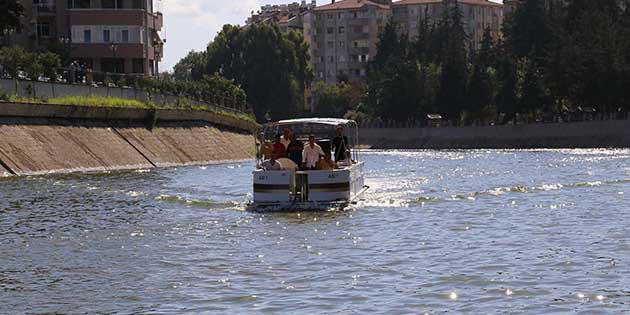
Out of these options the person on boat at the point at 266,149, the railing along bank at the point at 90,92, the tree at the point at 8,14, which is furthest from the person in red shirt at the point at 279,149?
the tree at the point at 8,14

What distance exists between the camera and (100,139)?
208 feet

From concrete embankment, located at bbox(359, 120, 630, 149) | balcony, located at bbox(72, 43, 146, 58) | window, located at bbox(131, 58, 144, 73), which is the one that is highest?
balcony, located at bbox(72, 43, 146, 58)

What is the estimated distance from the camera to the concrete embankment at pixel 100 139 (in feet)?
181

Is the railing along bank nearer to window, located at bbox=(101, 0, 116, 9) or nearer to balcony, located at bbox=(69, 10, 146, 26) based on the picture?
balcony, located at bbox=(69, 10, 146, 26)

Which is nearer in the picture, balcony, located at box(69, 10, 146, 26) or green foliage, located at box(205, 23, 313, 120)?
balcony, located at box(69, 10, 146, 26)

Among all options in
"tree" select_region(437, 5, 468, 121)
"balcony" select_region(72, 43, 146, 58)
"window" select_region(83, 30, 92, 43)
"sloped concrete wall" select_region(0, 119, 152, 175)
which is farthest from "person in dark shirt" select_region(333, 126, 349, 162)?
"tree" select_region(437, 5, 468, 121)

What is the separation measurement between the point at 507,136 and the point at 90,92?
2726 inches

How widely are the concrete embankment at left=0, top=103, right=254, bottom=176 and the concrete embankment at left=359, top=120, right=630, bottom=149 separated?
1616 inches

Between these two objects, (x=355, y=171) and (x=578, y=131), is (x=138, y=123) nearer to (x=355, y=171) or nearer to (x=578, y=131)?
(x=355, y=171)

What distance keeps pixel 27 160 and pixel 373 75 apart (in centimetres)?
12060

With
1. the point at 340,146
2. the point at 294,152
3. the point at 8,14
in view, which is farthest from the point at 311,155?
the point at 8,14

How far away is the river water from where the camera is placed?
68.5 feet

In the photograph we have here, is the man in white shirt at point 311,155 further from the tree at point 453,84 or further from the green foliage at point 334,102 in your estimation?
the green foliage at point 334,102

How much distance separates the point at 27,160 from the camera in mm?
54188
